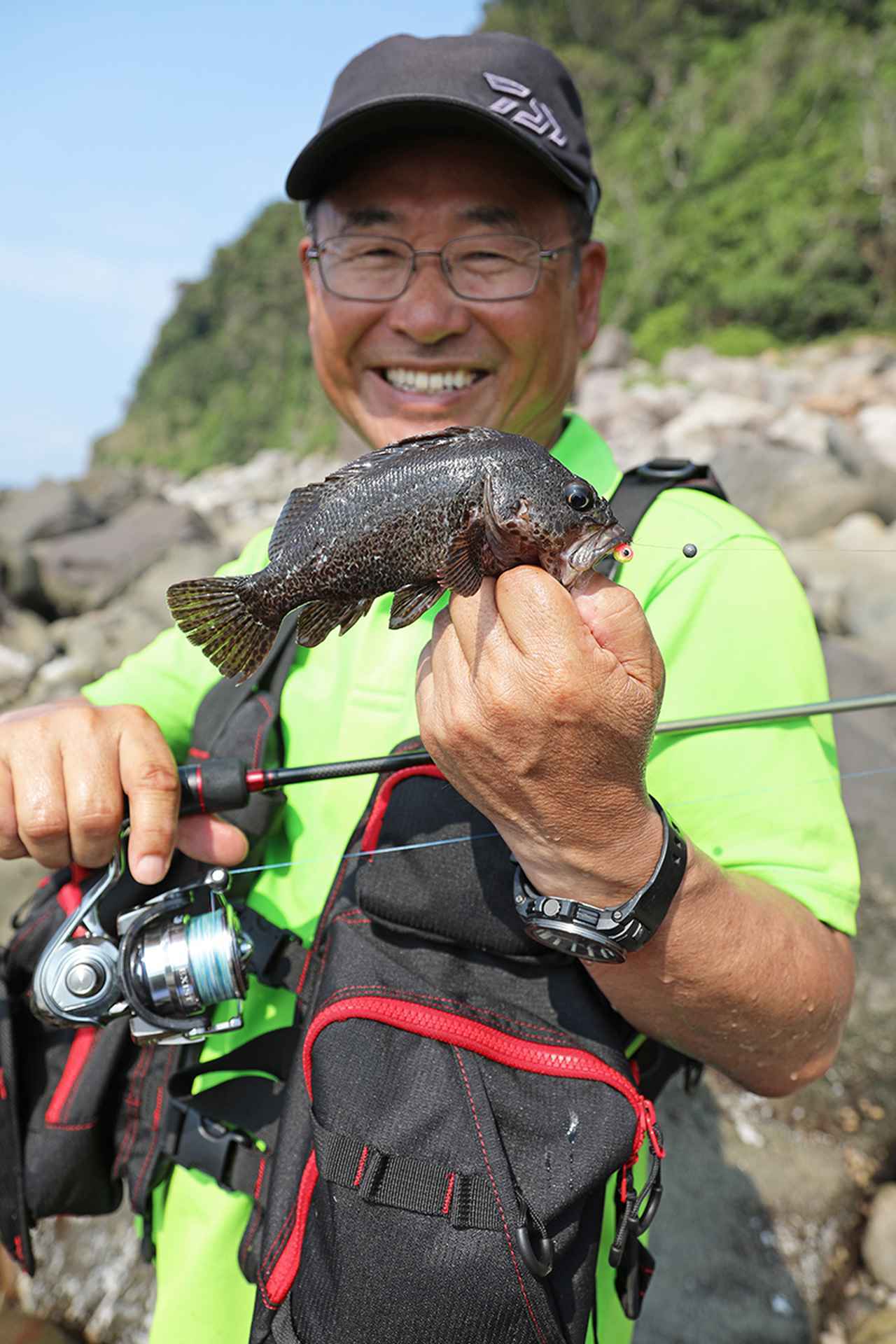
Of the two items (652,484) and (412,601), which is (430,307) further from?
(412,601)

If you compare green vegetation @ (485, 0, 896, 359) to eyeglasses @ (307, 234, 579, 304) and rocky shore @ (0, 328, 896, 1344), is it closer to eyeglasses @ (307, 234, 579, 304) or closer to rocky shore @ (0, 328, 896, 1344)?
rocky shore @ (0, 328, 896, 1344)

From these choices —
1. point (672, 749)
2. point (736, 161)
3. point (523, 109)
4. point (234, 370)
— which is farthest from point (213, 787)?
point (234, 370)

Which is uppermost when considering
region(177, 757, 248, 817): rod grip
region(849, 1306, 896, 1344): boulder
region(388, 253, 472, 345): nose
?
region(388, 253, 472, 345): nose

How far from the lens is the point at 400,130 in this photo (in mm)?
2516

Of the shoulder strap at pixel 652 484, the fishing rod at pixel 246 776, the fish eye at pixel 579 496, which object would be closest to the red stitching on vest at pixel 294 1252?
the fishing rod at pixel 246 776

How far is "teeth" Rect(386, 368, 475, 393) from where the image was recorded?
8.46ft

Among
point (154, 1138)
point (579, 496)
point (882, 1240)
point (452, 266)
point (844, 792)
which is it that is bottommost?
point (882, 1240)

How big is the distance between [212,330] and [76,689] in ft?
298

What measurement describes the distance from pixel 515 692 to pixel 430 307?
143 centimetres

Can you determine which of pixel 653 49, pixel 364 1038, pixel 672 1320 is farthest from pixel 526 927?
pixel 653 49

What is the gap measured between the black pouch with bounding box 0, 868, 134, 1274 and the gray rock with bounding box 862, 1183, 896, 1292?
333 centimetres

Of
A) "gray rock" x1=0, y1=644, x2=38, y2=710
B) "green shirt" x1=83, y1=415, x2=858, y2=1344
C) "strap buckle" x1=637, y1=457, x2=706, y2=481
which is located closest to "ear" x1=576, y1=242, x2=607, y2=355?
"green shirt" x1=83, y1=415, x2=858, y2=1344

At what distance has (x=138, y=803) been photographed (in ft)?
7.29

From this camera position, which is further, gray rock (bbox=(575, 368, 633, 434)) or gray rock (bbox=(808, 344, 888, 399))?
gray rock (bbox=(575, 368, 633, 434))
